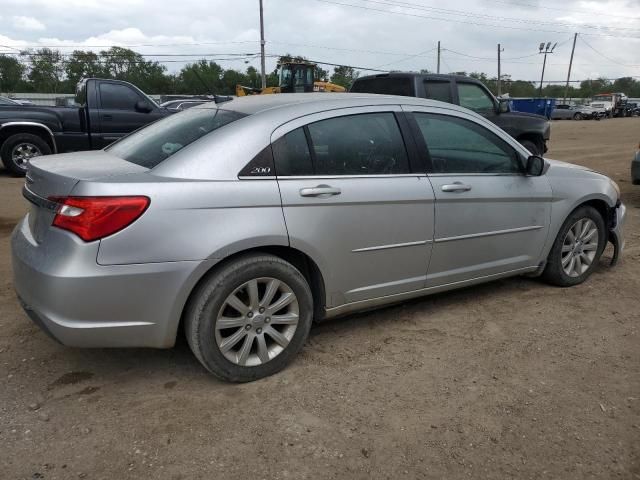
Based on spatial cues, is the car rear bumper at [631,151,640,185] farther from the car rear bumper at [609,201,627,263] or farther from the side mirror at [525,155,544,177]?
the side mirror at [525,155,544,177]

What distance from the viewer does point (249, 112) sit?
3.32 meters

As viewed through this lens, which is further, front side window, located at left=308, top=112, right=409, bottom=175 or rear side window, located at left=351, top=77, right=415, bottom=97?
rear side window, located at left=351, top=77, right=415, bottom=97

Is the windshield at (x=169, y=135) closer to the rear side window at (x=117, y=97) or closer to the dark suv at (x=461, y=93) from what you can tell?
the dark suv at (x=461, y=93)

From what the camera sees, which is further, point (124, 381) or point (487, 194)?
point (487, 194)

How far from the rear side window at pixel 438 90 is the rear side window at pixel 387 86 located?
13.1 inches

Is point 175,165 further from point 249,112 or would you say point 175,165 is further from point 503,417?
point 503,417

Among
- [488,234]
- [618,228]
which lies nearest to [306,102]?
[488,234]

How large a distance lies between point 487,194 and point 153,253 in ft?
7.75

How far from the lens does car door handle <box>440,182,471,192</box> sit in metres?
3.74

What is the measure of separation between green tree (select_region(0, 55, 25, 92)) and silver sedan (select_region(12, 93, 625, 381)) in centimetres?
8480

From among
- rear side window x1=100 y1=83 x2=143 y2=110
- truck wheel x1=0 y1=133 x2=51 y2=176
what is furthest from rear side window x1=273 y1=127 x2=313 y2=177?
truck wheel x1=0 y1=133 x2=51 y2=176

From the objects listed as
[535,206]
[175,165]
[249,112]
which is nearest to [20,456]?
[175,165]

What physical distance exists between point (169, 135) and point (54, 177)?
2.57ft

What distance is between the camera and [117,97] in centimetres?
1051
